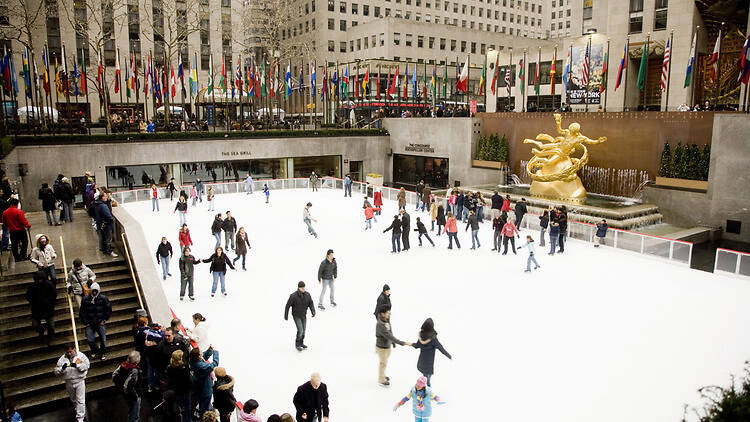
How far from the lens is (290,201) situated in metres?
26.0

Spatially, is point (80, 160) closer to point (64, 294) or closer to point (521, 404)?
point (64, 294)

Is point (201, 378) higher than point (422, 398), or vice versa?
point (422, 398)

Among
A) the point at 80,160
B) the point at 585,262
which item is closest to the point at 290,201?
the point at 80,160

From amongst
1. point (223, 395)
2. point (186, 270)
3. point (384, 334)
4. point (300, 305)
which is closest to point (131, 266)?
point (186, 270)

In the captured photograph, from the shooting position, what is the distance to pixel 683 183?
21.7 m

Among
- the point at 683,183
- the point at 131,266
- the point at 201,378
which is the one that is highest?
the point at 683,183

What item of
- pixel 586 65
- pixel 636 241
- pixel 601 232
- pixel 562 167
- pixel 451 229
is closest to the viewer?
pixel 636 241

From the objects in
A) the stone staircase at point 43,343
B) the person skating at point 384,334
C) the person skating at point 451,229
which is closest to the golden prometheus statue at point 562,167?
the person skating at point 451,229

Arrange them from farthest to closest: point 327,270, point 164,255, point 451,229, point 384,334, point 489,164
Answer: point 489,164 < point 451,229 < point 164,255 < point 327,270 < point 384,334

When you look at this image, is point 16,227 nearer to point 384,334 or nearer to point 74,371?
point 74,371

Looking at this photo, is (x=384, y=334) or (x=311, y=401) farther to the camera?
(x=384, y=334)

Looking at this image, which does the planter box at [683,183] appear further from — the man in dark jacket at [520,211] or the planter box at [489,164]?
the planter box at [489,164]

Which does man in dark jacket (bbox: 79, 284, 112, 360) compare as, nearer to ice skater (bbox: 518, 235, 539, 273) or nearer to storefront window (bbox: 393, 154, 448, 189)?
ice skater (bbox: 518, 235, 539, 273)

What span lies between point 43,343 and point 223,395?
5.50 m
